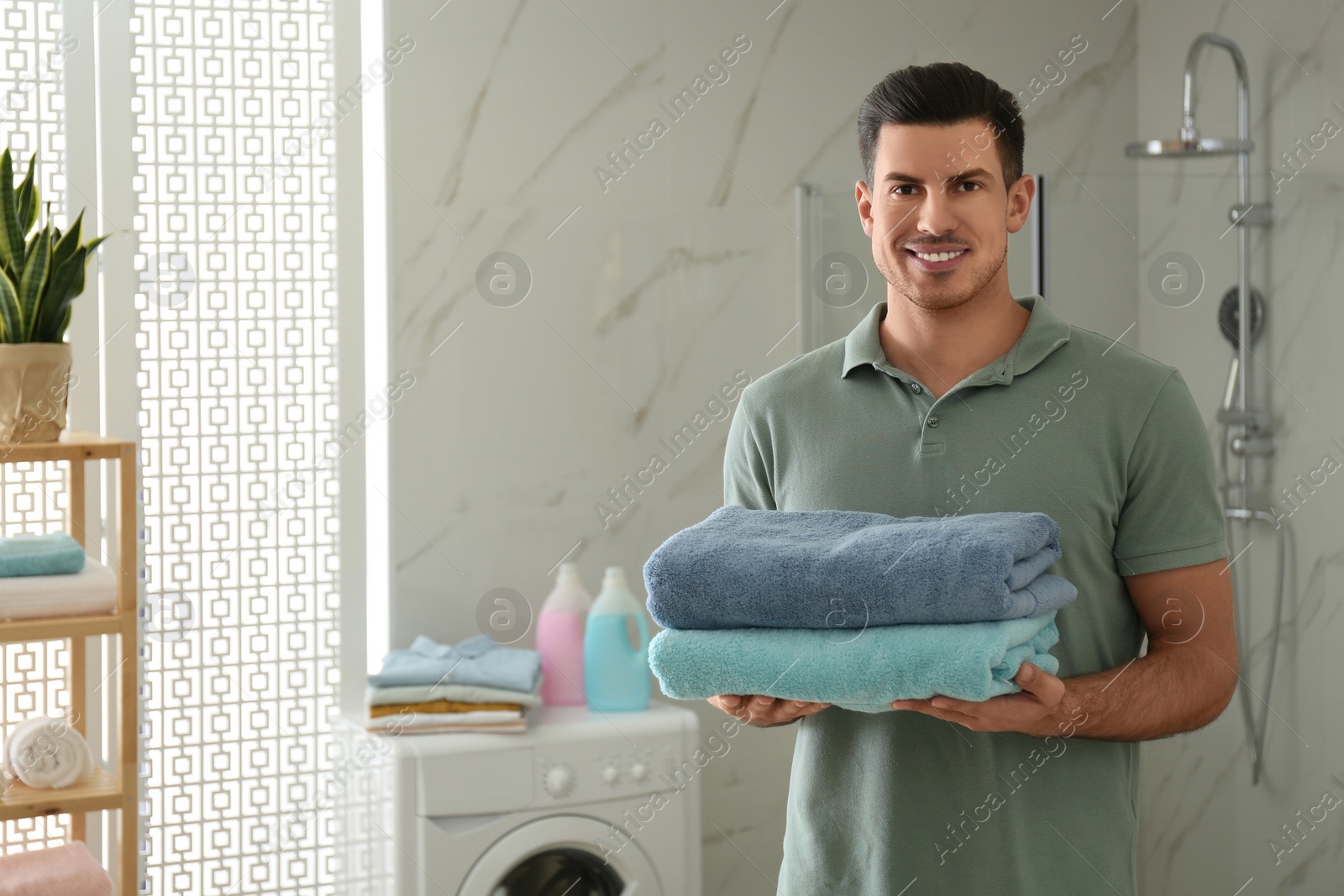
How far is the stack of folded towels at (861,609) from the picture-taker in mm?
887

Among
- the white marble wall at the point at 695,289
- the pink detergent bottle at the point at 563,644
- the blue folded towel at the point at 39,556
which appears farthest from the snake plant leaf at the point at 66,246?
the pink detergent bottle at the point at 563,644

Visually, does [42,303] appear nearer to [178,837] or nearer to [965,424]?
→ [178,837]

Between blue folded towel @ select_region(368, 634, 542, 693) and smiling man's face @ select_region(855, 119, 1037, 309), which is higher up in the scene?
smiling man's face @ select_region(855, 119, 1037, 309)

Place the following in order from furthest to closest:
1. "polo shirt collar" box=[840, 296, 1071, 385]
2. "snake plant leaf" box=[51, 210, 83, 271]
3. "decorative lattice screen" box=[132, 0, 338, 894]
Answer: "decorative lattice screen" box=[132, 0, 338, 894] < "snake plant leaf" box=[51, 210, 83, 271] < "polo shirt collar" box=[840, 296, 1071, 385]

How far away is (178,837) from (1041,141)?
2131mm

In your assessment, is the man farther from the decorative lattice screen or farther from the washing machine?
the decorative lattice screen

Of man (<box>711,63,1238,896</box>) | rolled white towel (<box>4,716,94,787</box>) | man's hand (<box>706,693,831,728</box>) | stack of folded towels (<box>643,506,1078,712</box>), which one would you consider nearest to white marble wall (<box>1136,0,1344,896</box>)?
man (<box>711,63,1238,896</box>)

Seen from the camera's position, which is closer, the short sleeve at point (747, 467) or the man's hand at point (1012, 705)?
the man's hand at point (1012, 705)

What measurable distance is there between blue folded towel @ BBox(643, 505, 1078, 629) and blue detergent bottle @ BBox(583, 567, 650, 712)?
3.69 ft

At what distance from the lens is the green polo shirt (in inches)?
41.9

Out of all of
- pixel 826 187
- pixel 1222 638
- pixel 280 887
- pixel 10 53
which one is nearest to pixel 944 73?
pixel 1222 638

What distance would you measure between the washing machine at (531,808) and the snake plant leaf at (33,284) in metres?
0.84

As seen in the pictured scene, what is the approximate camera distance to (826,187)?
7.27 ft

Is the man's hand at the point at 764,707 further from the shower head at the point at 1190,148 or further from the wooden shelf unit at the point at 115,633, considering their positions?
the shower head at the point at 1190,148
